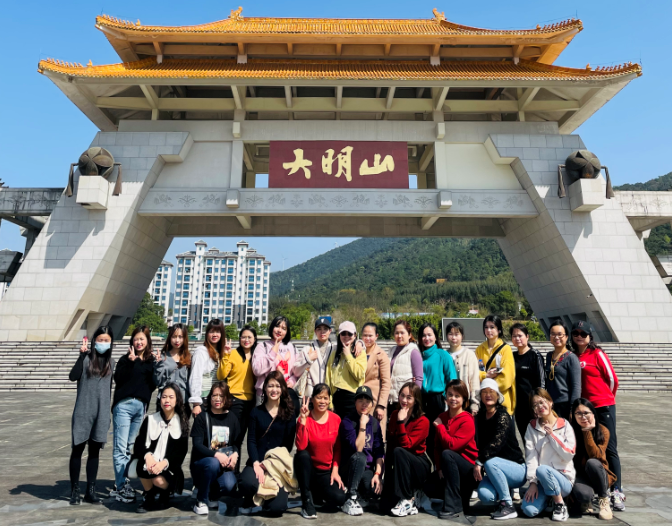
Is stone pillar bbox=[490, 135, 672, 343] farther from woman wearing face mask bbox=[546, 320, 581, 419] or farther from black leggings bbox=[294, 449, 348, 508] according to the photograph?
black leggings bbox=[294, 449, 348, 508]

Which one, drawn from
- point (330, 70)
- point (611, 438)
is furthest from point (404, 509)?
point (330, 70)

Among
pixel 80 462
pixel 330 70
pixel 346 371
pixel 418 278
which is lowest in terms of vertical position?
pixel 80 462

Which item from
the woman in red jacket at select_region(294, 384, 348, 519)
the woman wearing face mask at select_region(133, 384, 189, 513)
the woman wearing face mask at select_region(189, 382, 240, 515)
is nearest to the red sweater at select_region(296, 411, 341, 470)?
the woman in red jacket at select_region(294, 384, 348, 519)

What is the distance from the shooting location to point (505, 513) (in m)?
2.95

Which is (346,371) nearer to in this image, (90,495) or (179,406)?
(179,406)

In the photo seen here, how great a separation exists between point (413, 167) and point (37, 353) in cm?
1247

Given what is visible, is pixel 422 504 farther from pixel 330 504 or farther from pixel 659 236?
pixel 659 236

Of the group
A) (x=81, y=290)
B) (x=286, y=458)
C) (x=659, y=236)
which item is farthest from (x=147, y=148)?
(x=659, y=236)

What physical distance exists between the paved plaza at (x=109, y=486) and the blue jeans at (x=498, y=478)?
139mm

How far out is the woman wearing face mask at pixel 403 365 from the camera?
365cm

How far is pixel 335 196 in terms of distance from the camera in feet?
40.7

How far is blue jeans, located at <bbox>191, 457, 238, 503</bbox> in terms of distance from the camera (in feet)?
10.0

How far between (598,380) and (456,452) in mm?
1342

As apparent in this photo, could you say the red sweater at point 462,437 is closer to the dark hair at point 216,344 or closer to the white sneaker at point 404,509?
the white sneaker at point 404,509
